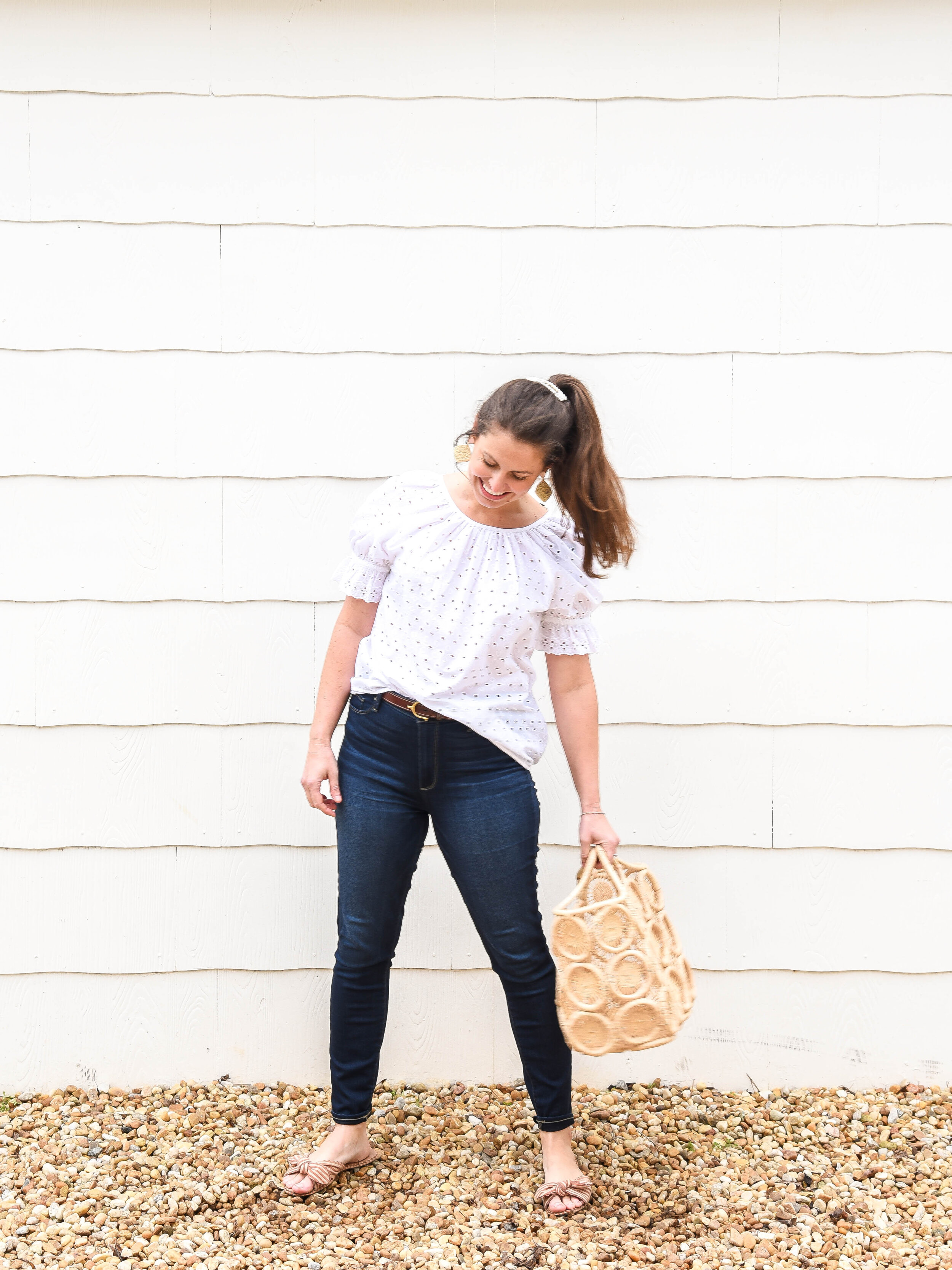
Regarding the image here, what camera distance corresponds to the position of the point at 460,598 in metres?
1.83

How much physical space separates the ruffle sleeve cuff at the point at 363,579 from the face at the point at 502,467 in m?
0.26

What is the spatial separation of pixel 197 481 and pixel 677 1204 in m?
1.87

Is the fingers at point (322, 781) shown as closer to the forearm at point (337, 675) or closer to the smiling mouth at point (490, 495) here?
the forearm at point (337, 675)

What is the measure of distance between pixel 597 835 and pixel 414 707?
43 centimetres

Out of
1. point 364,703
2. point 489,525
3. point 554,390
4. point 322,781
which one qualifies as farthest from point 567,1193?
point 554,390

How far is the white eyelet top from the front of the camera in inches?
71.7

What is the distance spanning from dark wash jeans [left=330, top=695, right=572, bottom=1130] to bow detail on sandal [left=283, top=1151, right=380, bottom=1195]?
212 millimetres

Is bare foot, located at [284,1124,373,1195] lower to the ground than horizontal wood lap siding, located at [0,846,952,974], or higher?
lower

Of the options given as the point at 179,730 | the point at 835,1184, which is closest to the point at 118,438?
the point at 179,730

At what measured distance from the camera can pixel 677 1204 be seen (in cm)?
201

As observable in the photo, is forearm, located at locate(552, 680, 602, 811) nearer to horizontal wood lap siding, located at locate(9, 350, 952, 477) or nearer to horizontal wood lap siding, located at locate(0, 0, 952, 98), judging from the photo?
horizontal wood lap siding, located at locate(9, 350, 952, 477)

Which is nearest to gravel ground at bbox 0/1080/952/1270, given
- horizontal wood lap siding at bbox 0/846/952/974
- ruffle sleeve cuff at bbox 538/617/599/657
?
horizontal wood lap siding at bbox 0/846/952/974

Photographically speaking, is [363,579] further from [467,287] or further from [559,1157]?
[559,1157]

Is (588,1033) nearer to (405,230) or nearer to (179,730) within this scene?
(179,730)
